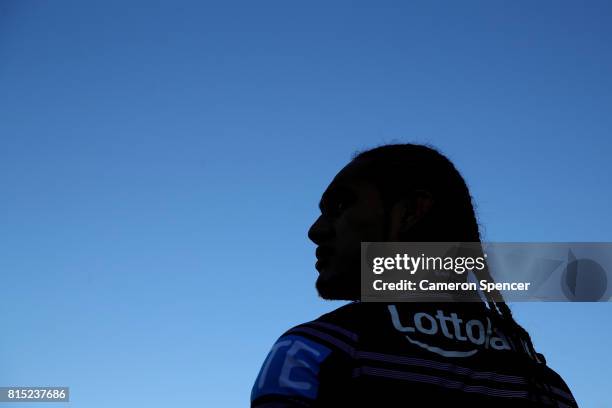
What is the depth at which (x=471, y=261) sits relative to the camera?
8.34ft

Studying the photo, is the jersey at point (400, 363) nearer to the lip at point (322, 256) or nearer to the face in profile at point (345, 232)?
the face in profile at point (345, 232)

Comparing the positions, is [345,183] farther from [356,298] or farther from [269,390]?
[269,390]

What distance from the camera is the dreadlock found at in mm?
2398

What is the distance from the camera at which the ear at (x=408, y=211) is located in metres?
2.38

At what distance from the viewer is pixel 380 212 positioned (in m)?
2.41

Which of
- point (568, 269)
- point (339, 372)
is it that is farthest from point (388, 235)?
point (568, 269)

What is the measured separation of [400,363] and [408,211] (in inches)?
30.0

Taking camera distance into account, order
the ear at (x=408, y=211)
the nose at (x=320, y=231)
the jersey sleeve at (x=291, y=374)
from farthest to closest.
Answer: the nose at (x=320, y=231) < the ear at (x=408, y=211) < the jersey sleeve at (x=291, y=374)

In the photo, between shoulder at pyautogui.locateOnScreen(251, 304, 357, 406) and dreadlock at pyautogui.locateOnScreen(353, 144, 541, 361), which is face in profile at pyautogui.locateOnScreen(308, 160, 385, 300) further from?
shoulder at pyautogui.locateOnScreen(251, 304, 357, 406)

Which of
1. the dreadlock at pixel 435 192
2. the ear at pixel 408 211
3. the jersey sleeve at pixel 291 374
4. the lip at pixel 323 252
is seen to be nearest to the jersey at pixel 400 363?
the jersey sleeve at pixel 291 374

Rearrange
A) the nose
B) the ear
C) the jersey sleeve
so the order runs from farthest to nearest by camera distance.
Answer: the nose
the ear
the jersey sleeve

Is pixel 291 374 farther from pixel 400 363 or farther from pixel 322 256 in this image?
pixel 322 256

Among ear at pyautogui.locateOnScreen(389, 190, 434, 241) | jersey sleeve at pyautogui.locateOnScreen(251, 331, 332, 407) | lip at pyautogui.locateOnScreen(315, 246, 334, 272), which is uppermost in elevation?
ear at pyautogui.locateOnScreen(389, 190, 434, 241)

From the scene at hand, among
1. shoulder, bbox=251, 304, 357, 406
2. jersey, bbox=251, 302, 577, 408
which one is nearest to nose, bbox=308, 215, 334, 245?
jersey, bbox=251, 302, 577, 408
